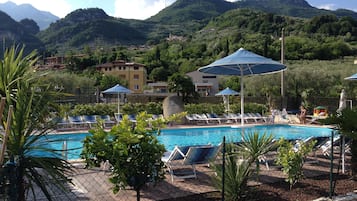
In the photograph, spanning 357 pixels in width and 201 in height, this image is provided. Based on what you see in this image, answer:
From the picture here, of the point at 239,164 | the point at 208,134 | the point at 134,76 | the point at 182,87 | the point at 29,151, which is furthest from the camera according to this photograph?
the point at 134,76

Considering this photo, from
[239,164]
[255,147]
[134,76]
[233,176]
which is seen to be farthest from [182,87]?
[134,76]

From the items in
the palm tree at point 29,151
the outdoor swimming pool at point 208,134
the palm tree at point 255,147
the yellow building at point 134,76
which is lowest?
the outdoor swimming pool at point 208,134

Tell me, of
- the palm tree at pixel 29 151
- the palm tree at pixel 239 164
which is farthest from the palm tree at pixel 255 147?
the palm tree at pixel 29 151

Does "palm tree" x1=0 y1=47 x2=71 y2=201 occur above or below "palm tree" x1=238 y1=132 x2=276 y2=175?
above

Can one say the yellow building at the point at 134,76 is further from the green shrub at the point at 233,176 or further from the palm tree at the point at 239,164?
the green shrub at the point at 233,176

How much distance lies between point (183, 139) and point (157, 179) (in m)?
10.5

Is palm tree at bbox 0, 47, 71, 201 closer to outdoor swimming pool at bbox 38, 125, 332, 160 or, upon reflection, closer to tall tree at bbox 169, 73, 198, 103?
outdoor swimming pool at bbox 38, 125, 332, 160

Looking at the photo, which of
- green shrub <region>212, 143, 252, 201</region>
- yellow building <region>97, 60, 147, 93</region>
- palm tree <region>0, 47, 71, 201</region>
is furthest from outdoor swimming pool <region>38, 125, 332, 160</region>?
yellow building <region>97, 60, 147, 93</region>

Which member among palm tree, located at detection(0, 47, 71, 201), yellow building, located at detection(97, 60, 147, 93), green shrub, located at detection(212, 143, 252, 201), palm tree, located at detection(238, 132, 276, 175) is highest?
yellow building, located at detection(97, 60, 147, 93)

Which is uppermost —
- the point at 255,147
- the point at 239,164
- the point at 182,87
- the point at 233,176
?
the point at 182,87

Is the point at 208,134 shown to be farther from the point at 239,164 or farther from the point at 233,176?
the point at 233,176

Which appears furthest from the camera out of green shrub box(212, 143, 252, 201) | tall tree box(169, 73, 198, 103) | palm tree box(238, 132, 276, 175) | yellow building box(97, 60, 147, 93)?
yellow building box(97, 60, 147, 93)

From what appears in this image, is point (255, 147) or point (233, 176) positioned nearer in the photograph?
point (233, 176)

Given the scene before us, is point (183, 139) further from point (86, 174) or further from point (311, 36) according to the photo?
point (311, 36)
